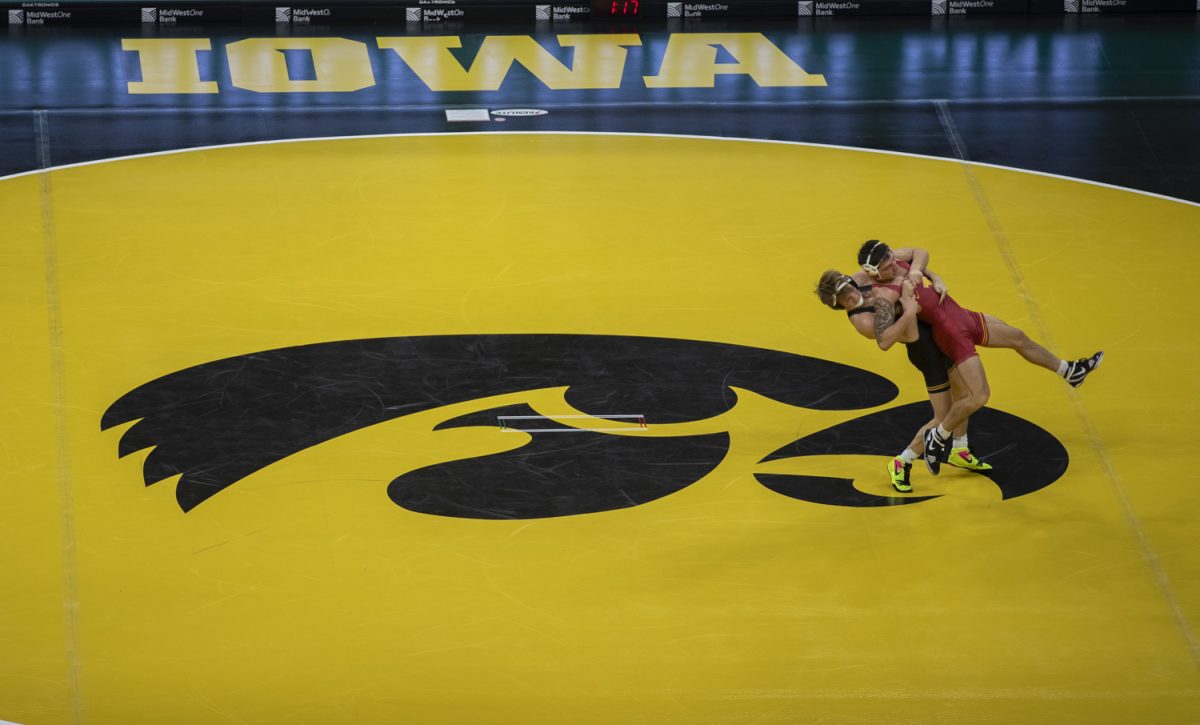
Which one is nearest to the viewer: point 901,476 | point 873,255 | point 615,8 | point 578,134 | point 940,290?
point 873,255

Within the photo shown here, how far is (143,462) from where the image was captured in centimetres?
1030

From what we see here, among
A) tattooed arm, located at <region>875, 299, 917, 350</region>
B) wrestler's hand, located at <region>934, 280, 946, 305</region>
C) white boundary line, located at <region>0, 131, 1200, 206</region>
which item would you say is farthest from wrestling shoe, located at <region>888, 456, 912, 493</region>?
white boundary line, located at <region>0, 131, 1200, 206</region>

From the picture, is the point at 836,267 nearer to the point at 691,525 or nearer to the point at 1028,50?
the point at 691,525

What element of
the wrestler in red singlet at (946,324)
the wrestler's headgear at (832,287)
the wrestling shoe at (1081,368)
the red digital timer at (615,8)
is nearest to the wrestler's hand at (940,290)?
the wrestler in red singlet at (946,324)

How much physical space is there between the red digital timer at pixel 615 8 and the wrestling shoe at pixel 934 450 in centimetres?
887

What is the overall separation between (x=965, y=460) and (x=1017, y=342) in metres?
0.72

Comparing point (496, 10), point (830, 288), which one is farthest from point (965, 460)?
point (496, 10)

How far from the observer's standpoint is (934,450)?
9.87 m

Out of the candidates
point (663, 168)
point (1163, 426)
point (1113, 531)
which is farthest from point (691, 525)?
point (663, 168)

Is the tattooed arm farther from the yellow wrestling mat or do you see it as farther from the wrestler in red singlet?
the yellow wrestling mat

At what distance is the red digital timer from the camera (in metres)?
17.8

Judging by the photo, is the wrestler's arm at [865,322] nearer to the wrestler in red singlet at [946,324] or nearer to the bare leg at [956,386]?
the wrestler in red singlet at [946,324]

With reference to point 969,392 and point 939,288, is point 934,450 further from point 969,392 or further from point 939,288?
point 939,288

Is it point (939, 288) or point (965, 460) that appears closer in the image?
point (939, 288)
